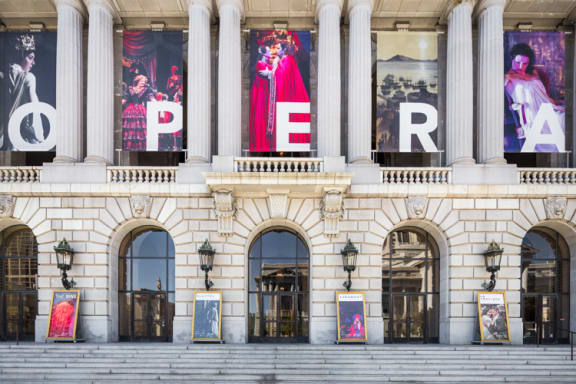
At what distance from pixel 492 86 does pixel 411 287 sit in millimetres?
9744

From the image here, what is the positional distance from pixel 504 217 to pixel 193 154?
45.2 feet

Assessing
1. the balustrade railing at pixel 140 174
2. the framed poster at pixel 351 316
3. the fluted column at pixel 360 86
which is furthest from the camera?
the fluted column at pixel 360 86

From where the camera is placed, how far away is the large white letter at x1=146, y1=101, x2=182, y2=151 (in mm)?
19406

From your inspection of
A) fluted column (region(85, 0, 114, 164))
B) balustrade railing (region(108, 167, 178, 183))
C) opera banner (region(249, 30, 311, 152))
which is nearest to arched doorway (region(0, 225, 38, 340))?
balustrade railing (region(108, 167, 178, 183))

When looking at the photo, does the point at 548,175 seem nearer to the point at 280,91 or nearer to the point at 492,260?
the point at 492,260

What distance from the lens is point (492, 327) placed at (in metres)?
17.5

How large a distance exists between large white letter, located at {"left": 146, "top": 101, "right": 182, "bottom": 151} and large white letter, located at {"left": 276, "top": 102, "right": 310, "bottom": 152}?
14.8 ft

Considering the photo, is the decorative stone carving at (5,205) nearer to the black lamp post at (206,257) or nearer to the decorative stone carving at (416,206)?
the black lamp post at (206,257)

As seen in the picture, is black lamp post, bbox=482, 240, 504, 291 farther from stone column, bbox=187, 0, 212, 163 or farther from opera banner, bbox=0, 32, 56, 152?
opera banner, bbox=0, 32, 56, 152

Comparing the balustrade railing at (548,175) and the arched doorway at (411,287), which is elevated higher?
the balustrade railing at (548,175)

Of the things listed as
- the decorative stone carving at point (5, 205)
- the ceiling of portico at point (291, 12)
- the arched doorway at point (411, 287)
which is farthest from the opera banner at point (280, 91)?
the decorative stone carving at point (5, 205)

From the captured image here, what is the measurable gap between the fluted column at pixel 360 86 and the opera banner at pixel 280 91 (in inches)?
76.9

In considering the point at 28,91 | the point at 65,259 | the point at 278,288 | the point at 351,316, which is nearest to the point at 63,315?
the point at 65,259

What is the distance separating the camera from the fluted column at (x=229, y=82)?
1872 centimetres
